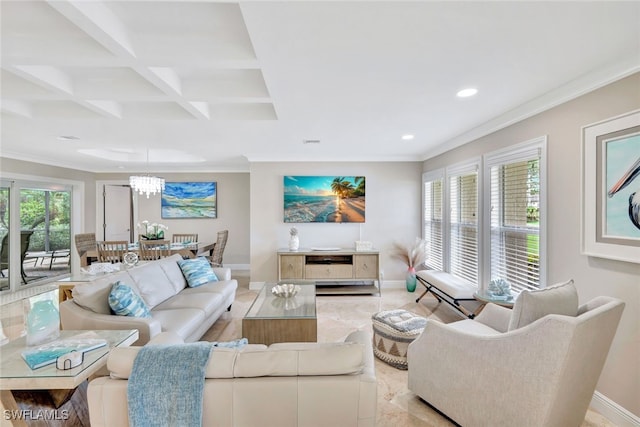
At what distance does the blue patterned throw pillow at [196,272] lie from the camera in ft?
12.2

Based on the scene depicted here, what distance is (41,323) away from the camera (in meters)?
1.65

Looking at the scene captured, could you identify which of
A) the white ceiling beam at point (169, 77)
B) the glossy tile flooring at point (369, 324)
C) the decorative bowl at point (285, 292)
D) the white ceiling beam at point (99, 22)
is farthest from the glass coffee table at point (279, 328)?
the white ceiling beam at point (99, 22)

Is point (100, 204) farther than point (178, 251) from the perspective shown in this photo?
Yes

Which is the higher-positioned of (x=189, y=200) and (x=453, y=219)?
(x=189, y=200)

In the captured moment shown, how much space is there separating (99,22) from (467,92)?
8.36 feet

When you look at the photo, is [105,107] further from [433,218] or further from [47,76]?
[433,218]

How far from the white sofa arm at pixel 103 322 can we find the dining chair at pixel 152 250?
2.43m

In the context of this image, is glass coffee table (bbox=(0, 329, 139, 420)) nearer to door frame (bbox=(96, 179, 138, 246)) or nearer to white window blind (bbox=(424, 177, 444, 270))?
white window blind (bbox=(424, 177, 444, 270))

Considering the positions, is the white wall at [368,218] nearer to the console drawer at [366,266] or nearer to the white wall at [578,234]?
the console drawer at [366,266]

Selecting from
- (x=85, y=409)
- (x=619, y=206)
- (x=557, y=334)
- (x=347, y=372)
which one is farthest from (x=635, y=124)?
(x=85, y=409)

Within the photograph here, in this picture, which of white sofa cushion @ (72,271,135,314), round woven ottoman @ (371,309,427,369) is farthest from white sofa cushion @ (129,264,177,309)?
round woven ottoman @ (371,309,427,369)

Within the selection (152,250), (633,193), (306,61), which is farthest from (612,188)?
(152,250)

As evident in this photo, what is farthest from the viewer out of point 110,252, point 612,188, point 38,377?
point 110,252

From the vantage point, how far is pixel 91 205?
6.60 metres
